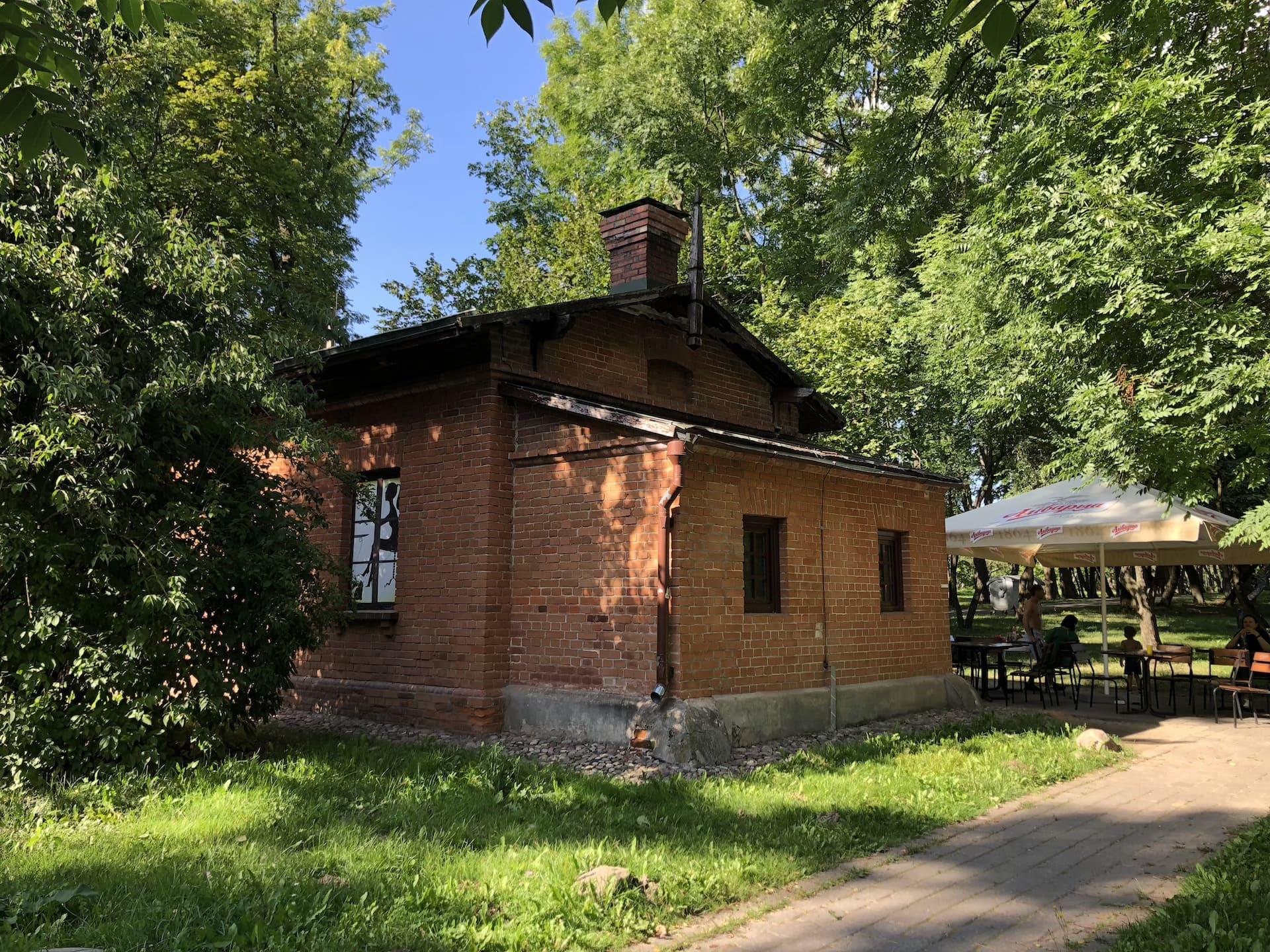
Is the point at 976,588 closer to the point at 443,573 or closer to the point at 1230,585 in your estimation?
the point at 1230,585

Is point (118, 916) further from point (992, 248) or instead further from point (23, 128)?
point (992, 248)

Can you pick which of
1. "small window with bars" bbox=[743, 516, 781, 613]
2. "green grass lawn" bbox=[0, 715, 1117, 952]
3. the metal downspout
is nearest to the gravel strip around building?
"green grass lawn" bbox=[0, 715, 1117, 952]

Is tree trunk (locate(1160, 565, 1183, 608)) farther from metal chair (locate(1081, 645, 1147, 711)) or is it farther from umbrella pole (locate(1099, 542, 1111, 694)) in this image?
umbrella pole (locate(1099, 542, 1111, 694))

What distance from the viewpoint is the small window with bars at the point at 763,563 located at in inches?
369

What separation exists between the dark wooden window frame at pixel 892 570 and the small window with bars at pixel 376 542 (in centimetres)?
624

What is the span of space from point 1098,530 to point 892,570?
2774 millimetres

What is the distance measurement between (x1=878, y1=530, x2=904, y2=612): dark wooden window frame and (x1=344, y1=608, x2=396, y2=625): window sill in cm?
622

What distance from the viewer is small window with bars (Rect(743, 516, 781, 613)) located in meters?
9.38

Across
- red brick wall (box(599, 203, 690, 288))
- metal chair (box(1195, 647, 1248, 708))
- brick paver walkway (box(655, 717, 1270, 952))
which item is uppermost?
red brick wall (box(599, 203, 690, 288))

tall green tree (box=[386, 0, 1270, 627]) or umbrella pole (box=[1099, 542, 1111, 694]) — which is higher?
tall green tree (box=[386, 0, 1270, 627])

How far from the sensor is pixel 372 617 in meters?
10.0

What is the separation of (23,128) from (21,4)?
0.41 m

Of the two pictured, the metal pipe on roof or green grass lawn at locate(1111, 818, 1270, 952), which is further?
the metal pipe on roof

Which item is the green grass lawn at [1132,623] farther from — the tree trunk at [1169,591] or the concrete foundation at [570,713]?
the concrete foundation at [570,713]
